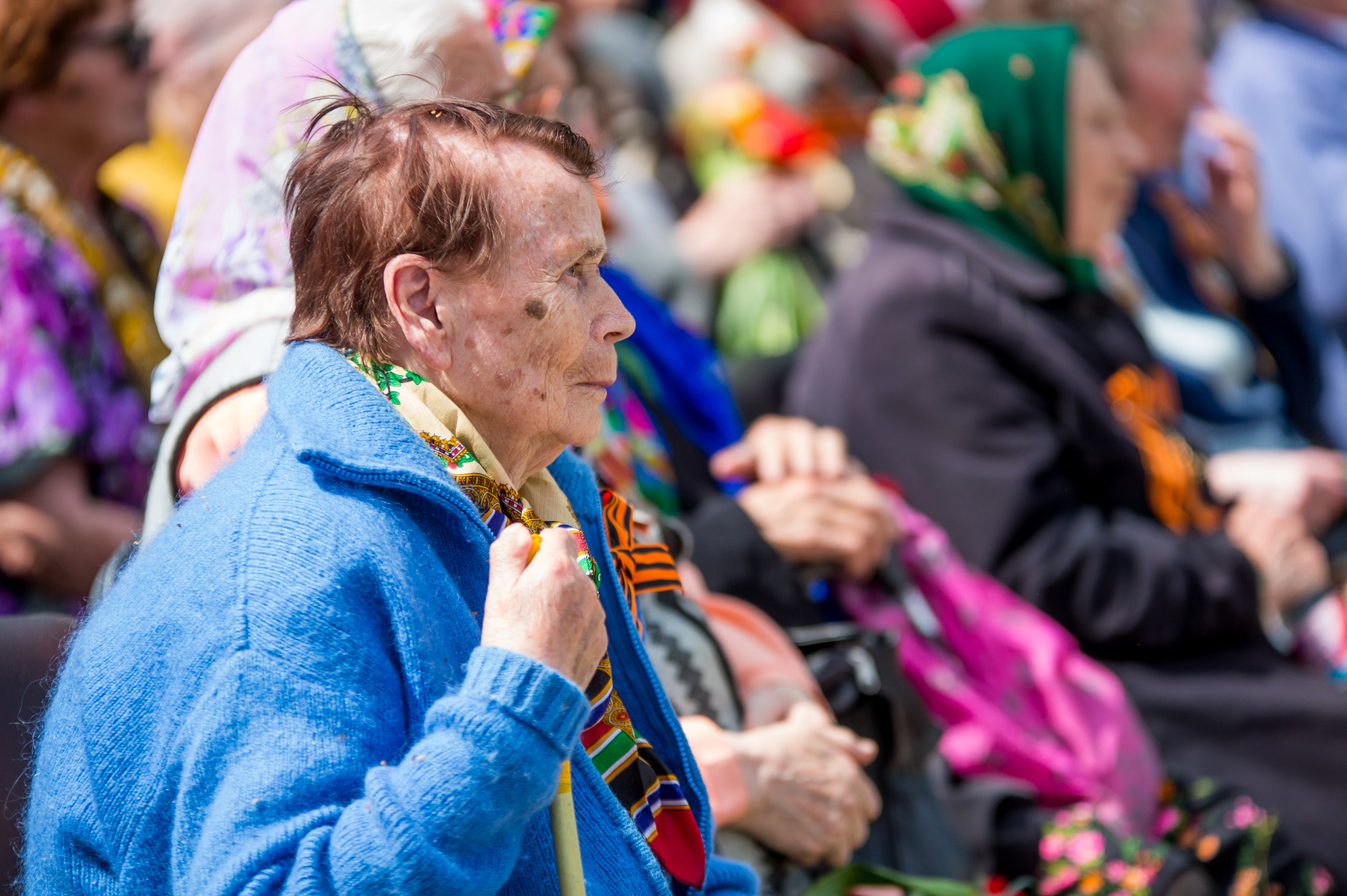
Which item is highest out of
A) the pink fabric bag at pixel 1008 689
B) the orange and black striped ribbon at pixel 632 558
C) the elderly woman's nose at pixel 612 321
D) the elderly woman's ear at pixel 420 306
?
the elderly woman's ear at pixel 420 306

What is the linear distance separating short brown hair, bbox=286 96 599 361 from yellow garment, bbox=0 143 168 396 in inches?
68.4

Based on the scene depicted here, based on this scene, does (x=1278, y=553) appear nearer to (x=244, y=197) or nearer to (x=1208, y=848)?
(x=1208, y=848)

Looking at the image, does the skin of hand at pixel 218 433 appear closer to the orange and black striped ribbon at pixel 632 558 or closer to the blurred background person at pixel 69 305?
the orange and black striped ribbon at pixel 632 558

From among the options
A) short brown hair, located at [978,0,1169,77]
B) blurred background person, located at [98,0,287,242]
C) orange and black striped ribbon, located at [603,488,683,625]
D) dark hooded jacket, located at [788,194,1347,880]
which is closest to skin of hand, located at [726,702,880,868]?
orange and black striped ribbon, located at [603,488,683,625]

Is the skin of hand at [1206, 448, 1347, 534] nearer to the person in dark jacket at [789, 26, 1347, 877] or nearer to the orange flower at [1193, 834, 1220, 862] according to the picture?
the person in dark jacket at [789, 26, 1347, 877]

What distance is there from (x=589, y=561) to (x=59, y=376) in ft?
5.96

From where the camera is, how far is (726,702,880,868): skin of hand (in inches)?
76.6

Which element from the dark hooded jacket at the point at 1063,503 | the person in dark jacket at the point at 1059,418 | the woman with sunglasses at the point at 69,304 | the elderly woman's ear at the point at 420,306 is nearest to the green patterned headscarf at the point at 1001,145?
the person in dark jacket at the point at 1059,418

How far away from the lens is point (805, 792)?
6.46 feet

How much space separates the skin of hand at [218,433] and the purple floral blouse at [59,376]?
3.58 ft

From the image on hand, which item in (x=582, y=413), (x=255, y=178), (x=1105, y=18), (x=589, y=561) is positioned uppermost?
(x=255, y=178)

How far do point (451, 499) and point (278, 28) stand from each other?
1.02 m

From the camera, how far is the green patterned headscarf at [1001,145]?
3.46 meters

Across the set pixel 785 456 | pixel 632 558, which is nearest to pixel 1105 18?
pixel 785 456
